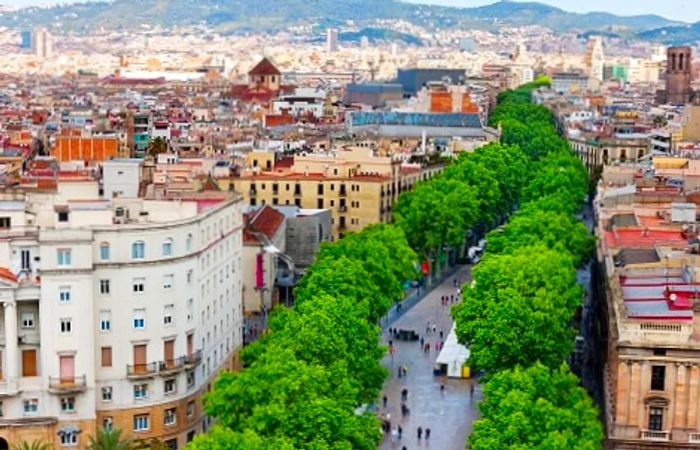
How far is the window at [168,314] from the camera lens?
64188 mm

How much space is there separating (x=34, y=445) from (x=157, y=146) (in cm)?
9430

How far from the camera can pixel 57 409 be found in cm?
6134

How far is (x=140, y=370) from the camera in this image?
208 ft

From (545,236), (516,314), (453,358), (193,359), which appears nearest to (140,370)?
(193,359)

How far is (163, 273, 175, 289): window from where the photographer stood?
211ft

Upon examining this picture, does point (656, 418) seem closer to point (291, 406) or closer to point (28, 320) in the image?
point (291, 406)

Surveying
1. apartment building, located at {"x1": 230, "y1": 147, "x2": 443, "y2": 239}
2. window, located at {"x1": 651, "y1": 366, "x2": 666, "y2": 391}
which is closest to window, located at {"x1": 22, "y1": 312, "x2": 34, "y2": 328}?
window, located at {"x1": 651, "y1": 366, "x2": 666, "y2": 391}

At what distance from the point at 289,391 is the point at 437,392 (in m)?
23.6

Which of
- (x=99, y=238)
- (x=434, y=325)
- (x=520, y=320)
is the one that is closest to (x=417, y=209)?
(x=434, y=325)

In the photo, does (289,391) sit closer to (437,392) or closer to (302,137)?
(437,392)

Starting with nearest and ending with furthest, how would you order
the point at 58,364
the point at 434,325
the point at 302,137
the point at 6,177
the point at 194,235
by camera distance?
the point at 58,364 → the point at 194,235 → the point at 434,325 → the point at 6,177 → the point at 302,137

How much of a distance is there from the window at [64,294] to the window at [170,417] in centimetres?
772

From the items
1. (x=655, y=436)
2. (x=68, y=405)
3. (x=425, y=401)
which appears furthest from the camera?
(x=425, y=401)

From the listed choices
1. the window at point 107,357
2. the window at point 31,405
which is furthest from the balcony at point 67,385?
the window at point 107,357
